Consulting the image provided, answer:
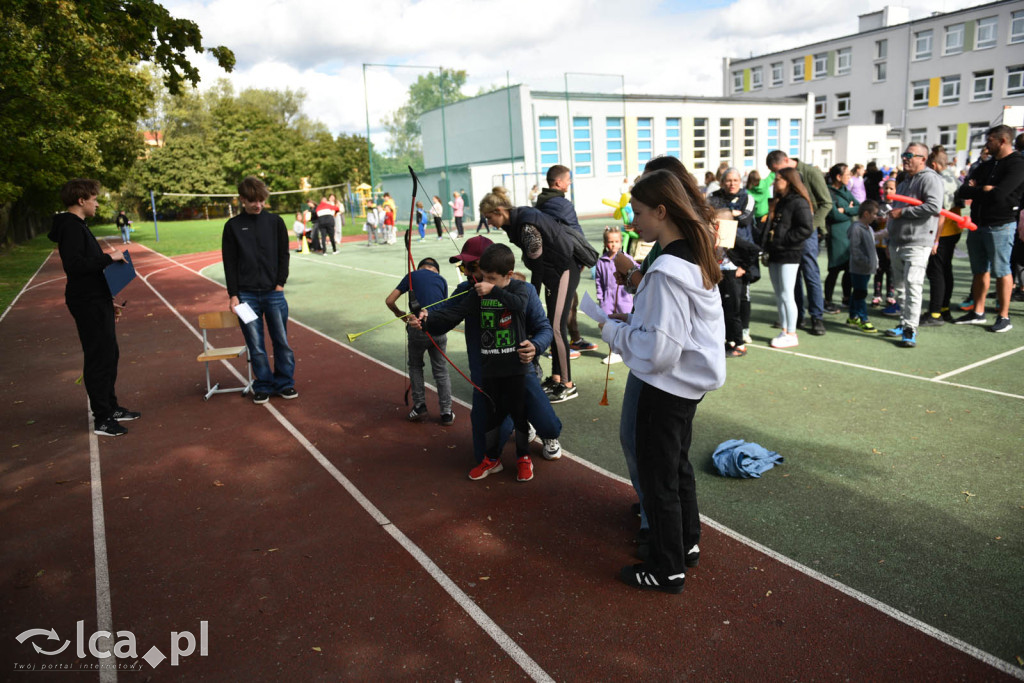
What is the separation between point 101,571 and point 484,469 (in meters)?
2.59

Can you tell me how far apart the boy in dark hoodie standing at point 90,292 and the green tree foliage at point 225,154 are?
2650 inches

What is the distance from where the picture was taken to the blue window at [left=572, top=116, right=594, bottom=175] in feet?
130

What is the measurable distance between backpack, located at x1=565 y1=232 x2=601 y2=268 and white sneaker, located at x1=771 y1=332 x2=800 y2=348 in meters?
3.26

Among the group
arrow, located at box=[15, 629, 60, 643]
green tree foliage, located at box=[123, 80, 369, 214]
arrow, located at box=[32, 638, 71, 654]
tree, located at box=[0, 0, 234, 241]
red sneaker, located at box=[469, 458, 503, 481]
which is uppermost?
green tree foliage, located at box=[123, 80, 369, 214]

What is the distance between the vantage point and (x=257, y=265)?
706 centimetres

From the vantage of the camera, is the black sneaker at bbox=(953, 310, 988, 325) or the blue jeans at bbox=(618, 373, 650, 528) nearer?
the blue jeans at bbox=(618, 373, 650, 528)

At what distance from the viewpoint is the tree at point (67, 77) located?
9961mm

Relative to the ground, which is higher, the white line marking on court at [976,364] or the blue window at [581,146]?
the blue window at [581,146]

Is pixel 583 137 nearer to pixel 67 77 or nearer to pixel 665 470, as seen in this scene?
pixel 67 77

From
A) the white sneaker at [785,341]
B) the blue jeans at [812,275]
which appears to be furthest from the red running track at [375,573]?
the blue jeans at [812,275]

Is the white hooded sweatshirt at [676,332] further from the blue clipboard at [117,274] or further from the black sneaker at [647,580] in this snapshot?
the blue clipboard at [117,274]

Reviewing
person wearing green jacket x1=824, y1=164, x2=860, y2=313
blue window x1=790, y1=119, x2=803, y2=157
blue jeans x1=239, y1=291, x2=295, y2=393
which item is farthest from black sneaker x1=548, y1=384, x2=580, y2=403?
blue window x1=790, y1=119, x2=803, y2=157

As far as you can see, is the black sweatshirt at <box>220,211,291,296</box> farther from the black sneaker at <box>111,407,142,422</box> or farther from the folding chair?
the black sneaker at <box>111,407,142,422</box>

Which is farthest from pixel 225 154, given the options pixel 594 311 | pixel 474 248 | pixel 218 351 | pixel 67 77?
pixel 594 311
